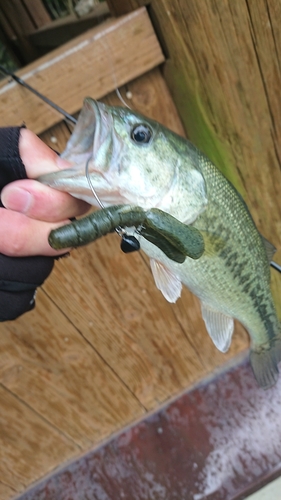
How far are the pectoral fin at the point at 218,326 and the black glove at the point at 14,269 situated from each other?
0.45 m

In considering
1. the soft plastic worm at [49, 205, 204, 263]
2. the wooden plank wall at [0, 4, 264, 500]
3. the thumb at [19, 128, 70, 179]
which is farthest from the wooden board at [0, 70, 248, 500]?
the soft plastic worm at [49, 205, 204, 263]

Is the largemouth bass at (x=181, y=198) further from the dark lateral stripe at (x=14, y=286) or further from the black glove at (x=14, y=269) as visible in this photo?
the dark lateral stripe at (x=14, y=286)

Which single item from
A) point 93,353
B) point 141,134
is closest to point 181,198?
point 141,134

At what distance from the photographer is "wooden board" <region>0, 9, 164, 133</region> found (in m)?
1.03

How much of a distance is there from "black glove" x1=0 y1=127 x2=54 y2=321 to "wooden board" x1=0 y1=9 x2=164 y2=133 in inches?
18.2

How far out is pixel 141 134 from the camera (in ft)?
2.41

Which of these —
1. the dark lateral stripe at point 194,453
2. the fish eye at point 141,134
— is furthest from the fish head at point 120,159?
the dark lateral stripe at point 194,453

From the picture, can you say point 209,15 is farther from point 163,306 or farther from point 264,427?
point 264,427

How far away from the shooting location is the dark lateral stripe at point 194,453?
1.49 metres

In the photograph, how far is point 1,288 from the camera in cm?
70

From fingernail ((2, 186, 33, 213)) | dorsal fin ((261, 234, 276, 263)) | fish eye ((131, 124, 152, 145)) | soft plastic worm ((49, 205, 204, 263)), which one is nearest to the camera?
soft plastic worm ((49, 205, 204, 263))

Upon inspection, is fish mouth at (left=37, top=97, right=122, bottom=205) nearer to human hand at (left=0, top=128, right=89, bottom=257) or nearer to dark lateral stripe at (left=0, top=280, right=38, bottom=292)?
human hand at (left=0, top=128, right=89, bottom=257)

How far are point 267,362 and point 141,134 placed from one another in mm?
789

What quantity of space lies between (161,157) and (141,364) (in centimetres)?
109
